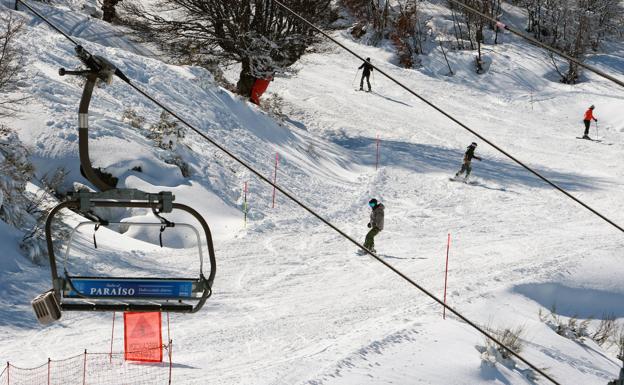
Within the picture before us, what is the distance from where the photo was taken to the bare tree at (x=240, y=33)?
2756 centimetres

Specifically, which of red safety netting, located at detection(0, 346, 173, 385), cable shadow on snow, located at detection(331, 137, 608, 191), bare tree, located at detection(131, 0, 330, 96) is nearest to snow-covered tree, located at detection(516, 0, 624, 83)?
cable shadow on snow, located at detection(331, 137, 608, 191)

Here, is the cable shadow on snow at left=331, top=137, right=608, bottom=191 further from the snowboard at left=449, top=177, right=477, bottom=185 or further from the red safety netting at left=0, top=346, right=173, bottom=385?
the red safety netting at left=0, top=346, right=173, bottom=385

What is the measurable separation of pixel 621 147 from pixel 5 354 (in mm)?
24055

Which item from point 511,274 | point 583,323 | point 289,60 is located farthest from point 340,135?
point 583,323

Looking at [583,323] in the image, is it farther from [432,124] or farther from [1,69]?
[432,124]

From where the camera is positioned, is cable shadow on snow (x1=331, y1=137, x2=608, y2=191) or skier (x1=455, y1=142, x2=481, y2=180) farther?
cable shadow on snow (x1=331, y1=137, x2=608, y2=191)

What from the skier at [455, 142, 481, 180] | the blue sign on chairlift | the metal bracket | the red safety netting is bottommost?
the red safety netting

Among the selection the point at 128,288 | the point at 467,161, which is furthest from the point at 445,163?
the point at 128,288

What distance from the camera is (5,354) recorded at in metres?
11.6

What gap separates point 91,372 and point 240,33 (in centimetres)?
1778

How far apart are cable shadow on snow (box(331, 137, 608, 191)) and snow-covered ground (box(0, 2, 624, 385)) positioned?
104mm

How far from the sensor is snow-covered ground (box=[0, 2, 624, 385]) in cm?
1245

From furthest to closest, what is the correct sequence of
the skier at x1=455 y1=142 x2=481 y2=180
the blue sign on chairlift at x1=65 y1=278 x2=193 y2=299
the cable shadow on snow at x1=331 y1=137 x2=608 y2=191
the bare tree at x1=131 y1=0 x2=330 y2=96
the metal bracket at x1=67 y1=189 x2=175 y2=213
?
1. the bare tree at x1=131 y1=0 x2=330 y2=96
2. the cable shadow on snow at x1=331 y1=137 x2=608 y2=191
3. the skier at x1=455 y1=142 x2=481 y2=180
4. the blue sign on chairlift at x1=65 y1=278 x2=193 y2=299
5. the metal bracket at x1=67 y1=189 x2=175 y2=213

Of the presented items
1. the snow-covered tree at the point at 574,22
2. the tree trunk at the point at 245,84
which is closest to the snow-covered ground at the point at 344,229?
the tree trunk at the point at 245,84
